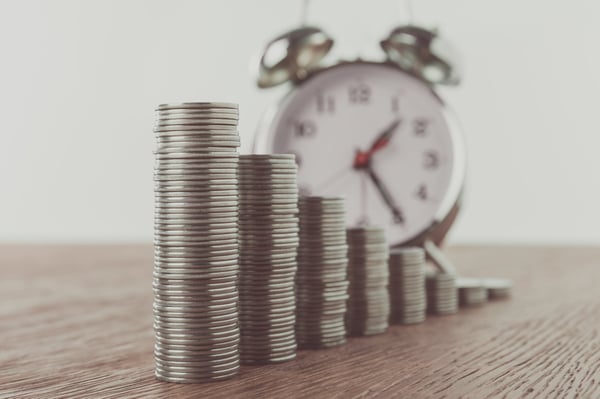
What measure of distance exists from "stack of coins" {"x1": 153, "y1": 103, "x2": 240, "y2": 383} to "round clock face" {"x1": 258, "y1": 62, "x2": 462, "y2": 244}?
957 mm

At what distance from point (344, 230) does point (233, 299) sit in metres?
0.33

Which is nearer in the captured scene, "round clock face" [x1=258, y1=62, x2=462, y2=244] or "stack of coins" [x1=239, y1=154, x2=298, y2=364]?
"stack of coins" [x1=239, y1=154, x2=298, y2=364]

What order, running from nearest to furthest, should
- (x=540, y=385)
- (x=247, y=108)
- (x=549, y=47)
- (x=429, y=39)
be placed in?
(x=540, y=385) → (x=429, y=39) → (x=549, y=47) → (x=247, y=108)

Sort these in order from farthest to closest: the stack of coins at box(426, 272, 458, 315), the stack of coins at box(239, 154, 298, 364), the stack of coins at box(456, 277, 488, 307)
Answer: the stack of coins at box(456, 277, 488, 307)
the stack of coins at box(426, 272, 458, 315)
the stack of coins at box(239, 154, 298, 364)

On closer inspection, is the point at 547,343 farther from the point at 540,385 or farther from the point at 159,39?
the point at 159,39

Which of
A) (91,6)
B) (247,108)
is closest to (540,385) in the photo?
(247,108)

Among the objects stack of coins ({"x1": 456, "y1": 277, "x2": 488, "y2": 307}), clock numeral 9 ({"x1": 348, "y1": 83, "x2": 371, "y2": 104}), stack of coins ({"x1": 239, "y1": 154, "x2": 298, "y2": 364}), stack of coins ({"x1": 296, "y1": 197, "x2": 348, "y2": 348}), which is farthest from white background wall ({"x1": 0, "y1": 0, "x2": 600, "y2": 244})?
stack of coins ({"x1": 239, "y1": 154, "x2": 298, "y2": 364})

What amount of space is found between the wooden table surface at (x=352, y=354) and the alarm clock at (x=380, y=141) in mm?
287

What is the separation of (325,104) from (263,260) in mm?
953

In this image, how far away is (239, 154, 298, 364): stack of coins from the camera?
1.34 metres

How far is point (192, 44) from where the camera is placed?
5.11 metres

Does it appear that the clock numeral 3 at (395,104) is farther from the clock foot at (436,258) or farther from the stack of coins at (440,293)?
the stack of coins at (440,293)

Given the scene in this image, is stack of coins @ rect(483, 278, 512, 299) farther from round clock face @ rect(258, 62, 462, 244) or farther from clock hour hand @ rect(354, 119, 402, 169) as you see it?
clock hour hand @ rect(354, 119, 402, 169)

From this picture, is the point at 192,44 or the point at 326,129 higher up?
the point at 192,44
